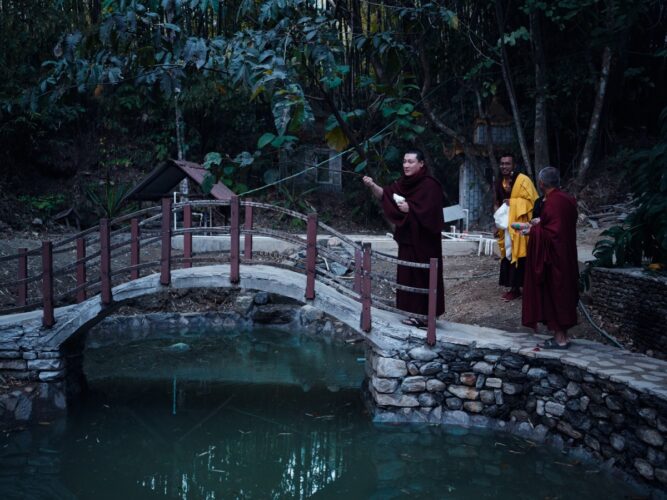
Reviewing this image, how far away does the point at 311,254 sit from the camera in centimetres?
744

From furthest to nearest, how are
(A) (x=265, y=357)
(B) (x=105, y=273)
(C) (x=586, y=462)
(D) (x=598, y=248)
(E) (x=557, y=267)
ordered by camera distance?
(A) (x=265, y=357), (D) (x=598, y=248), (B) (x=105, y=273), (E) (x=557, y=267), (C) (x=586, y=462)

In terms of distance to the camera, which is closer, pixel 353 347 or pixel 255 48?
pixel 255 48

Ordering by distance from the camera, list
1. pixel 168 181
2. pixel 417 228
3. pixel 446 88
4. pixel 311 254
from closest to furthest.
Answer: pixel 417 228
pixel 311 254
pixel 168 181
pixel 446 88

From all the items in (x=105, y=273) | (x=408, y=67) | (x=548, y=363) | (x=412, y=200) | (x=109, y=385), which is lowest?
(x=109, y=385)

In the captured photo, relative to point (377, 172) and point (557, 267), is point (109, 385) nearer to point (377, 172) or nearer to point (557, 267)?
point (377, 172)

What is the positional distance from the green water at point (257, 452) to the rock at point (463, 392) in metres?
0.36

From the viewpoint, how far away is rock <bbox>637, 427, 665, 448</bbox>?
5.36 m

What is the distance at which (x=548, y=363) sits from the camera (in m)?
6.57

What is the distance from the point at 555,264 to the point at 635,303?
1687mm

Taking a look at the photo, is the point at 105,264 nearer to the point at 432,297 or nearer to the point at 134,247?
the point at 134,247

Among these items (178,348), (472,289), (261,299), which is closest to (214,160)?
(178,348)

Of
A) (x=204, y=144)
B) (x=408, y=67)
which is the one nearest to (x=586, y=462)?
(x=408, y=67)

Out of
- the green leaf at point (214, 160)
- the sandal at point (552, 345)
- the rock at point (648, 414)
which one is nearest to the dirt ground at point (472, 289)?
the sandal at point (552, 345)

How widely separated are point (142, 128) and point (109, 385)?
33.8 feet
